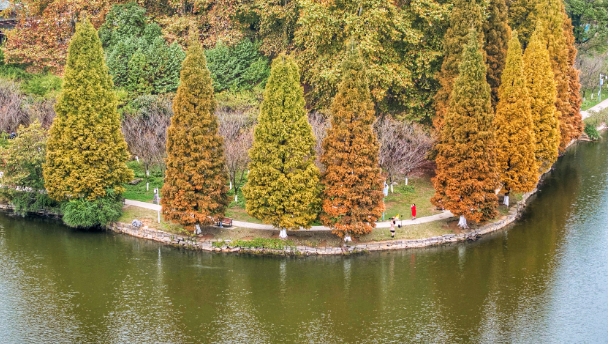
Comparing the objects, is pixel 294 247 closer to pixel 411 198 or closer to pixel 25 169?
pixel 411 198

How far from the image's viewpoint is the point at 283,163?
5462cm

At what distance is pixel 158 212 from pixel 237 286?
10976 millimetres

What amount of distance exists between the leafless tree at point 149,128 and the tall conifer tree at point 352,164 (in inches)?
527

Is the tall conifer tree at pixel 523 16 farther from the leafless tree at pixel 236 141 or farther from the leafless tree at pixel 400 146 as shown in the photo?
the leafless tree at pixel 236 141

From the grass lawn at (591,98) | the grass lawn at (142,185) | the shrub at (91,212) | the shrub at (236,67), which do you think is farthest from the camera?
the grass lawn at (591,98)

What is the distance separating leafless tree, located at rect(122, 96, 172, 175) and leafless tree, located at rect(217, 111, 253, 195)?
12.9ft

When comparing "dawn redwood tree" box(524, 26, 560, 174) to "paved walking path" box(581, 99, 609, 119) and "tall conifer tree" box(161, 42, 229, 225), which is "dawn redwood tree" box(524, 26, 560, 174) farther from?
"paved walking path" box(581, 99, 609, 119)

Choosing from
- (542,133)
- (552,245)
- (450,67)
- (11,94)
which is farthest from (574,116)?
(11,94)

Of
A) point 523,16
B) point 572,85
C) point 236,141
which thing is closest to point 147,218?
point 236,141

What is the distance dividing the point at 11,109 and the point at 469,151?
32.7 metres

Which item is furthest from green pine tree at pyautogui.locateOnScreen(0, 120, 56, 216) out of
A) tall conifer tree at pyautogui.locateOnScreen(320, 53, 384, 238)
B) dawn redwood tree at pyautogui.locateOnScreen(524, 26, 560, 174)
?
dawn redwood tree at pyautogui.locateOnScreen(524, 26, 560, 174)

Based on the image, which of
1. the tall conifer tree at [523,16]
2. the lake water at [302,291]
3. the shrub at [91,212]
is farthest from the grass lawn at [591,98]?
the shrub at [91,212]

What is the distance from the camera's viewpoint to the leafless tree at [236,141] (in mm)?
61156

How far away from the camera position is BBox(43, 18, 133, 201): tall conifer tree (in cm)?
5684
